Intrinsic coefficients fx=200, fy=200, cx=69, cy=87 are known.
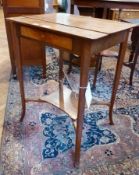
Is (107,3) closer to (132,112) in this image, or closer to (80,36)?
(132,112)

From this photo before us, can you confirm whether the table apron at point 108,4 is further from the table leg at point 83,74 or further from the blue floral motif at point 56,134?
the table leg at point 83,74

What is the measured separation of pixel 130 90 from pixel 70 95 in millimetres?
747

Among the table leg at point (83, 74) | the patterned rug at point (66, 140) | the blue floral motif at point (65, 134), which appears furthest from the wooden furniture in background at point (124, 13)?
the table leg at point (83, 74)

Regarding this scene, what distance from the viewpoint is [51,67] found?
2508 mm

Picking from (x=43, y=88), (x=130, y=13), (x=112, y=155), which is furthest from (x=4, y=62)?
(x=130, y=13)

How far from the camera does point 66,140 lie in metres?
1.42

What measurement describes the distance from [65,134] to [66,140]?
0.20ft

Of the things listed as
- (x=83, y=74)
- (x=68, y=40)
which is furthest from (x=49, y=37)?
(x=83, y=74)

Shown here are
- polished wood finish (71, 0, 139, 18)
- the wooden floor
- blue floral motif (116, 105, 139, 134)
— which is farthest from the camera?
polished wood finish (71, 0, 139, 18)

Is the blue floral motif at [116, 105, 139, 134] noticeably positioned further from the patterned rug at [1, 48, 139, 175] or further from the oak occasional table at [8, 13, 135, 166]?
the oak occasional table at [8, 13, 135, 166]

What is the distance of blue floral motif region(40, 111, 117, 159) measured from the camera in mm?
1361

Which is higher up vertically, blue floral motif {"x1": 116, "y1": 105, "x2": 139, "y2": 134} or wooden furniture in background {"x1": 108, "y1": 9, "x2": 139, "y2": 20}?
wooden furniture in background {"x1": 108, "y1": 9, "x2": 139, "y2": 20}

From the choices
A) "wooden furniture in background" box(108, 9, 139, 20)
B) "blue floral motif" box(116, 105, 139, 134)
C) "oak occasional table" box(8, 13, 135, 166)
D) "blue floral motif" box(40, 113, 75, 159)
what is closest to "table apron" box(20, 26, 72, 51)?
"oak occasional table" box(8, 13, 135, 166)

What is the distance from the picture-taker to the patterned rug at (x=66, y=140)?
1229mm
